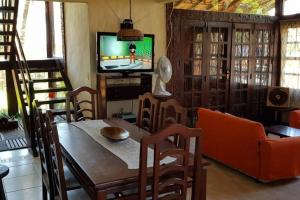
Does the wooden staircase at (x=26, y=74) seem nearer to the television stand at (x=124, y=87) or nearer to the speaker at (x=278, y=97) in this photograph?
the television stand at (x=124, y=87)

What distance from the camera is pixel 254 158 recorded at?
3.65 m

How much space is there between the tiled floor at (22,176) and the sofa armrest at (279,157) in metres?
2.49

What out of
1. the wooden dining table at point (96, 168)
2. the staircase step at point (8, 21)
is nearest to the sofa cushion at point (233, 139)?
the wooden dining table at point (96, 168)

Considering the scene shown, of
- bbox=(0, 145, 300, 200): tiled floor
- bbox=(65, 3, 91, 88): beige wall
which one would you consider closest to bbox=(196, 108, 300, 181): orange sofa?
bbox=(0, 145, 300, 200): tiled floor

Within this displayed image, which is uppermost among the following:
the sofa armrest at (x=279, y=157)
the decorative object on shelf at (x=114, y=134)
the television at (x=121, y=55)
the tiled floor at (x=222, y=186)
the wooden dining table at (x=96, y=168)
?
the television at (x=121, y=55)

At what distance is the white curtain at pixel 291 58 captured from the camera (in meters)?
6.46

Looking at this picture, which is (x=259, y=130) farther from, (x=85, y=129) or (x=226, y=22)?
(x=226, y=22)

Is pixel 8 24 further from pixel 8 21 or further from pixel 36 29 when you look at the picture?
pixel 36 29

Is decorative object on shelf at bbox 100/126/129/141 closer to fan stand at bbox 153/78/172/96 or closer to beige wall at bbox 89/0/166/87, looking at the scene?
fan stand at bbox 153/78/172/96

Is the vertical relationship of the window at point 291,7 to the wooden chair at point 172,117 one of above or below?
above

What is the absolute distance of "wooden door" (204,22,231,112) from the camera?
6.11m

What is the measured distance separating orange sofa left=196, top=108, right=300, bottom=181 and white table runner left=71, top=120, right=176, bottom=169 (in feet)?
5.18

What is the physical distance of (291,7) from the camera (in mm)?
6531

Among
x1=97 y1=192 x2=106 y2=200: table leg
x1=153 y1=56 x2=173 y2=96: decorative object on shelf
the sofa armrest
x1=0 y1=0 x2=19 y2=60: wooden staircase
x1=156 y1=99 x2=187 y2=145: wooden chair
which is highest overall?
x1=0 y1=0 x2=19 y2=60: wooden staircase
